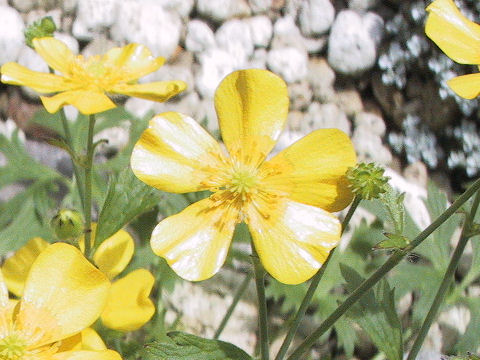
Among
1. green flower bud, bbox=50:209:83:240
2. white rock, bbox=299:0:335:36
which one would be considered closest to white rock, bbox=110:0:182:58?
white rock, bbox=299:0:335:36

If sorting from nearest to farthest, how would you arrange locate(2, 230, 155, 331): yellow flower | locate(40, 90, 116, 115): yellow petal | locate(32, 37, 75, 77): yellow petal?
locate(40, 90, 116, 115): yellow petal → locate(2, 230, 155, 331): yellow flower → locate(32, 37, 75, 77): yellow petal

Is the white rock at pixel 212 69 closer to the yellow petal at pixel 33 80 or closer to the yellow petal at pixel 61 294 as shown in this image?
the yellow petal at pixel 33 80

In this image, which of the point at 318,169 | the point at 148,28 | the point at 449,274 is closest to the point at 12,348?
the point at 318,169

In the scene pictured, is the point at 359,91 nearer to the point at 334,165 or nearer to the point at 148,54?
the point at 148,54

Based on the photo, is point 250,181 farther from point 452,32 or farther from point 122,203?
point 452,32

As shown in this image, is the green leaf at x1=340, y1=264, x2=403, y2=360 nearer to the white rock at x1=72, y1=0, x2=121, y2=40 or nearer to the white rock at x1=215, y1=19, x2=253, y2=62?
the white rock at x1=215, y1=19, x2=253, y2=62
